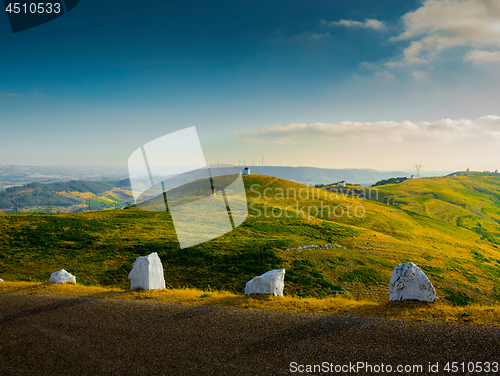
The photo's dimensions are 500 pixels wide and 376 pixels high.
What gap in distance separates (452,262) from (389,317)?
4208 centimetres

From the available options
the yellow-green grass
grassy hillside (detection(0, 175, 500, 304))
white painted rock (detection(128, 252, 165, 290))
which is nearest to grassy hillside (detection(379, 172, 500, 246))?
grassy hillside (detection(0, 175, 500, 304))

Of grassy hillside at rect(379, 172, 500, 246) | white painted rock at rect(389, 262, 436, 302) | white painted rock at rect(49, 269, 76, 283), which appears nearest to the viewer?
white painted rock at rect(389, 262, 436, 302)

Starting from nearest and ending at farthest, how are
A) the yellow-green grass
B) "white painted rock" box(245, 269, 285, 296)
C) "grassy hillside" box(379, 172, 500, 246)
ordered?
the yellow-green grass → "white painted rock" box(245, 269, 285, 296) → "grassy hillside" box(379, 172, 500, 246)

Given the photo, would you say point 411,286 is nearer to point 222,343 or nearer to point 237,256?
point 222,343

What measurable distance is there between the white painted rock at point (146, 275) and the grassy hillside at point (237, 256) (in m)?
10.7

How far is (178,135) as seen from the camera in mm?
12117

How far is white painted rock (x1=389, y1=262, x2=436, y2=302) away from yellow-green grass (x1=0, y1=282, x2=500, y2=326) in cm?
41

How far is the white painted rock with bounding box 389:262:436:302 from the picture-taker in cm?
1261

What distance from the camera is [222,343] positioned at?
380 inches

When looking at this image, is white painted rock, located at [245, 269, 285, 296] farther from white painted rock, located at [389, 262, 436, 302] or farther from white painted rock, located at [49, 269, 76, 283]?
white painted rock, located at [49, 269, 76, 283]

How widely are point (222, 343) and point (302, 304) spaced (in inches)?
211

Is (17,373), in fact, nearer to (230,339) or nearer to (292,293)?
(230,339)

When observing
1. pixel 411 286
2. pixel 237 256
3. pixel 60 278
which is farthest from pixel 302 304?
pixel 237 256

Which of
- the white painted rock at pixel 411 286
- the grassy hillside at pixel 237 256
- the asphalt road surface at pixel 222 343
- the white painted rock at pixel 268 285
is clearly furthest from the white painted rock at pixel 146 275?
the white painted rock at pixel 411 286
